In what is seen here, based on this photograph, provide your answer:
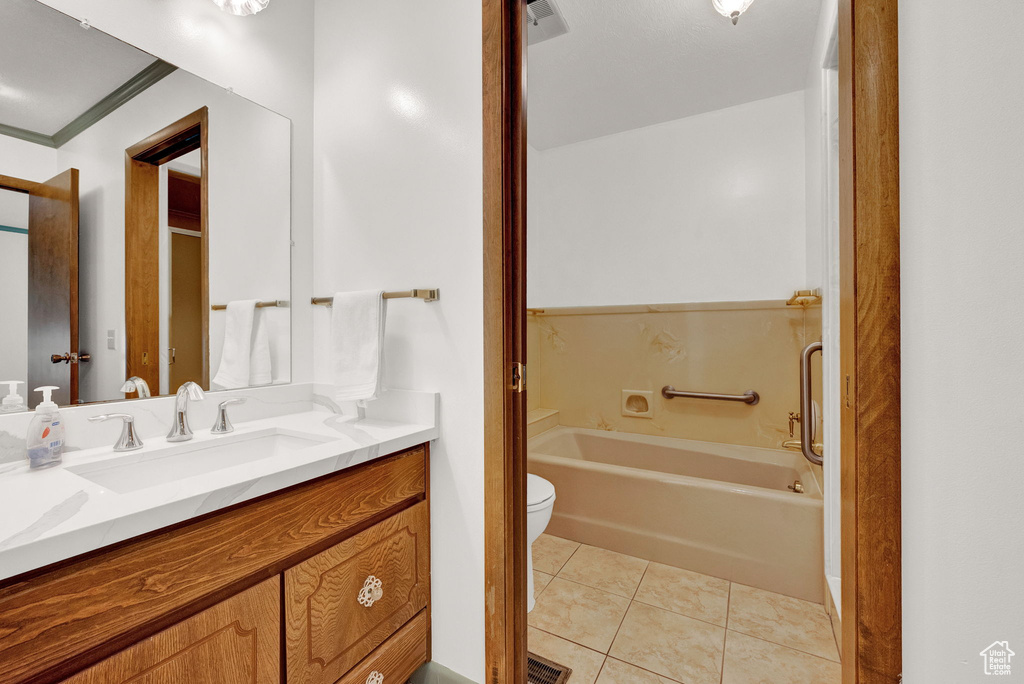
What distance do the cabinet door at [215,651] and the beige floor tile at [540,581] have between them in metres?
1.18

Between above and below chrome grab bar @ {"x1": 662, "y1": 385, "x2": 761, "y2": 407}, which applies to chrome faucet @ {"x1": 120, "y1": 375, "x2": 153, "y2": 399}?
above

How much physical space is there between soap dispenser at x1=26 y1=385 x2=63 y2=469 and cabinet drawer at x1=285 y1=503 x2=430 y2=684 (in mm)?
575

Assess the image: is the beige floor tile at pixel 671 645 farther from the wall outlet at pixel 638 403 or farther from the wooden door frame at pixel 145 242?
the wooden door frame at pixel 145 242

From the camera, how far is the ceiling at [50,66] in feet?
3.11

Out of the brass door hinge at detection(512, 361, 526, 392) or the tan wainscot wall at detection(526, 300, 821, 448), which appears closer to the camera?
the brass door hinge at detection(512, 361, 526, 392)

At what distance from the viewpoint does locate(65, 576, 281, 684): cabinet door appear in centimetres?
65

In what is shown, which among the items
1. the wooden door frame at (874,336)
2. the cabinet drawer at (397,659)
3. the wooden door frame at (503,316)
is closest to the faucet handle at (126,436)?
the cabinet drawer at (397,659)

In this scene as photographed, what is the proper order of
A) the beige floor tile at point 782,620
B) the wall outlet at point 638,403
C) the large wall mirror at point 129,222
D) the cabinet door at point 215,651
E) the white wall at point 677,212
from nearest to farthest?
1. the cabinet door at point 215,651
2. the large wall mirror at point 129,222
3. the beige floor tile at point 782,620
4. the white wall at point 677,212
5. the wall outlet at point 638,403

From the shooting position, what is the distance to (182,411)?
110cm

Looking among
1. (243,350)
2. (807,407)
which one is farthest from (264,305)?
(807,407)

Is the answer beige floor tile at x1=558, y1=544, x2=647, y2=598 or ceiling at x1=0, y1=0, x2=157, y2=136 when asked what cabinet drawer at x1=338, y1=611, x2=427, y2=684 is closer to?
beige floor tile at x1=558, y1=544, x2=647, y2=598

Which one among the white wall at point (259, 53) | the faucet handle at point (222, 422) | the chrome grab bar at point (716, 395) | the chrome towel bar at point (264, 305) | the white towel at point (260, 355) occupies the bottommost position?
the chrome grab bar at point (716, 395)

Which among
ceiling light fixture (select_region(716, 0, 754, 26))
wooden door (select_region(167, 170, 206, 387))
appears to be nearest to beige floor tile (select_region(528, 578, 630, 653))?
wooden door (select_region(167, 170, 206, 387))

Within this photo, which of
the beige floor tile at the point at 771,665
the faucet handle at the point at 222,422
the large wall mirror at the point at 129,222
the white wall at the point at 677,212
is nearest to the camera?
the large wall mirror at the point at 129,222
